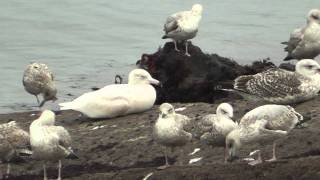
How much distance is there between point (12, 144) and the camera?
12.2m

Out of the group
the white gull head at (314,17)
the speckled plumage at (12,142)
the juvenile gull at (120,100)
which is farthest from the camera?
the white gull head at (314,17)

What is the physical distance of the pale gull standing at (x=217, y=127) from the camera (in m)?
11.6

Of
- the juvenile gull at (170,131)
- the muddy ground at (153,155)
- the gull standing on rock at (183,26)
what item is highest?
the gull standing on rock at (183,26)

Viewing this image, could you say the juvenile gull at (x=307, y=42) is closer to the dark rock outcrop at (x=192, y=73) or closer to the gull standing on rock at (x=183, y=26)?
the dark rock outcrop at (x=192, y=73)

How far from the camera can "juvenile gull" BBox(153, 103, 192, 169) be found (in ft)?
38.2

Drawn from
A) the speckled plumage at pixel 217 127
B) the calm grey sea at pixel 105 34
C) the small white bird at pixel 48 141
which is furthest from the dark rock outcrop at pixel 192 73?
the small white bird at pixel 48 141

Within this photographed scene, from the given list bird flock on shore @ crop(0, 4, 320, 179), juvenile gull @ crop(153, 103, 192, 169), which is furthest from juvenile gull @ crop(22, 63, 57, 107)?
juvenile gull @ crop(153, 103, 192, 169)

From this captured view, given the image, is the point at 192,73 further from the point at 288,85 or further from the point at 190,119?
the point at 190,119

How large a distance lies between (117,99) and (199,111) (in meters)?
1.50

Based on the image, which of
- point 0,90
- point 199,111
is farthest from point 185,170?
point 0,90

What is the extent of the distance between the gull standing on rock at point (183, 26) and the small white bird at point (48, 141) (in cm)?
788

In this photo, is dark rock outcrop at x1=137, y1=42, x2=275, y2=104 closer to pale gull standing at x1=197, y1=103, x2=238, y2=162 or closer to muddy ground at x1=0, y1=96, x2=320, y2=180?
muddy ground at x1=0, y1=96, x2=320, y2=180

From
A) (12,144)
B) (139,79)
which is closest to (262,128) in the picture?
(12,144)

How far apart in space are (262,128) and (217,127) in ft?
2.17
